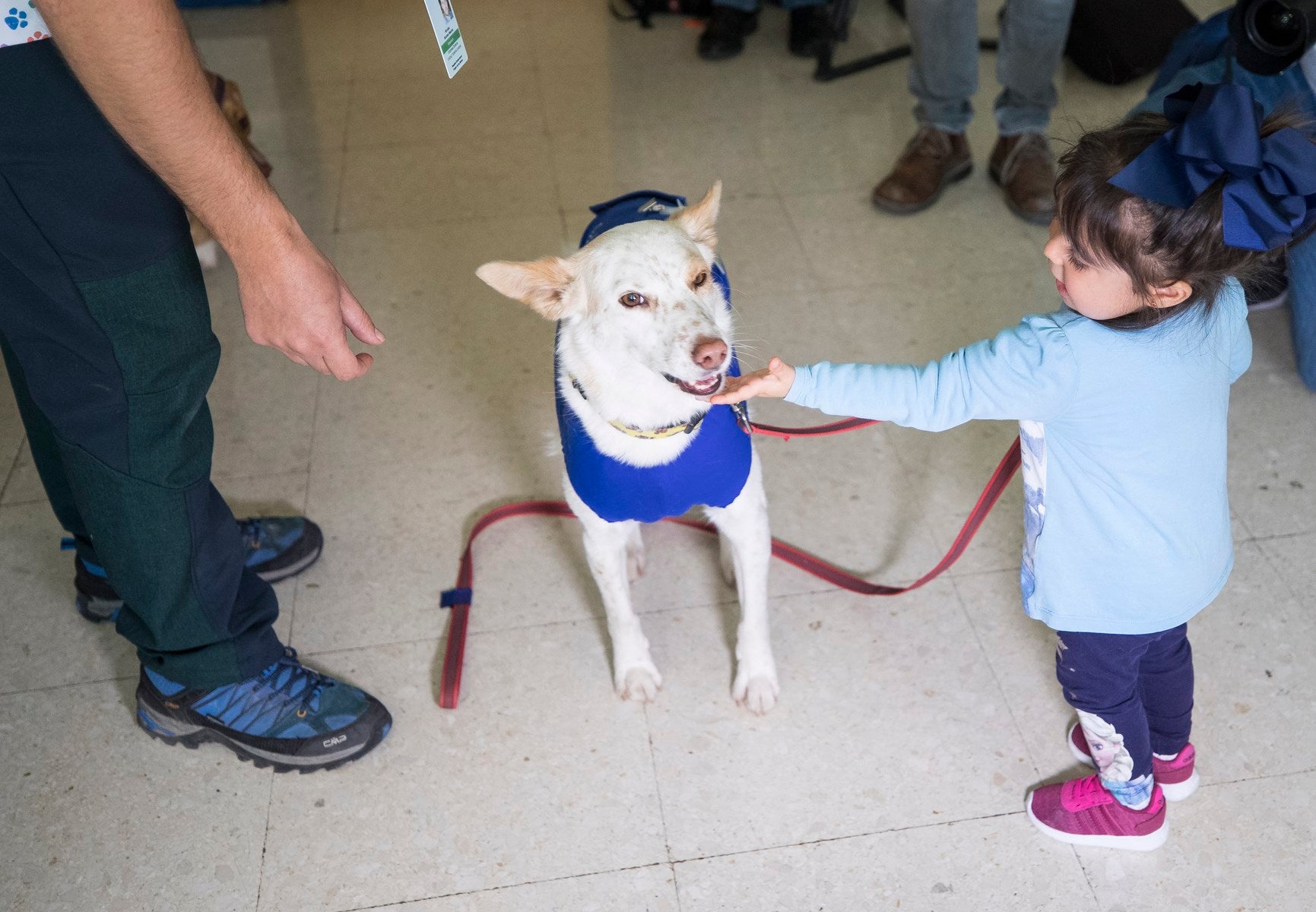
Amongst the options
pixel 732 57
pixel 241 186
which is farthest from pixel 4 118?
pixel 732 57

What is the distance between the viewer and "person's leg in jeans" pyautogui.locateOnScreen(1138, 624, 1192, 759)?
1.56 metres

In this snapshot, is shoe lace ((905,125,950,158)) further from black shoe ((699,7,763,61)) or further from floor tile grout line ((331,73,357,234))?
floor tile grout line ((331,73,357,234))

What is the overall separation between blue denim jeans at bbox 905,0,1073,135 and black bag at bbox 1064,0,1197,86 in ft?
2.12

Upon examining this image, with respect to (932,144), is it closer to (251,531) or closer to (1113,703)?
(1113,703)

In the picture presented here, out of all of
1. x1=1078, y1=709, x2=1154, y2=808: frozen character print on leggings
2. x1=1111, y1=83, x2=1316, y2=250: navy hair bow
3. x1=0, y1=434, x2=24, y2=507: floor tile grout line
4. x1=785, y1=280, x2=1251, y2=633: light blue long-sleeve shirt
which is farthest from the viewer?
x1=0, y1=434, x2=24, y2=507: floor tile grout line

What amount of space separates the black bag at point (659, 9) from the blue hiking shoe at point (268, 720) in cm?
348

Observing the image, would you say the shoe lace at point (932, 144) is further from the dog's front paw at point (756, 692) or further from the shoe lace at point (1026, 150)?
the dog's front paw at point (756, 692)

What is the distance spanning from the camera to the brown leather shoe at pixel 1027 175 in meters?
3.05

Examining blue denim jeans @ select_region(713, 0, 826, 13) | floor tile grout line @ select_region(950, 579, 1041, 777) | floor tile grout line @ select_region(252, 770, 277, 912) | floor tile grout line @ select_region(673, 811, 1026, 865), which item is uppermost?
blue denim jeans @ select_region(713, 0, 826, 13)

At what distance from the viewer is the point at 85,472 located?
58.8 inches

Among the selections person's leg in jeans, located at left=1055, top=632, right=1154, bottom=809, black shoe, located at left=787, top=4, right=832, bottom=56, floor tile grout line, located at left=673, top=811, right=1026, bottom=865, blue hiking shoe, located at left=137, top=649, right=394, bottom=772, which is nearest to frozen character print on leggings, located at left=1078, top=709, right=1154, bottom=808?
person's leg in jeans, located at left=1055, top=632, right=1154, bottom=809

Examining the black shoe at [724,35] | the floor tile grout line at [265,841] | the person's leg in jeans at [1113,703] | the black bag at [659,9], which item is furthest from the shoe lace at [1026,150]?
Answer: the floor tile grout line at [265,841]

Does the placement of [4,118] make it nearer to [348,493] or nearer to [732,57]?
[348,493]

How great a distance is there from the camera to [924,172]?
3.17 m
